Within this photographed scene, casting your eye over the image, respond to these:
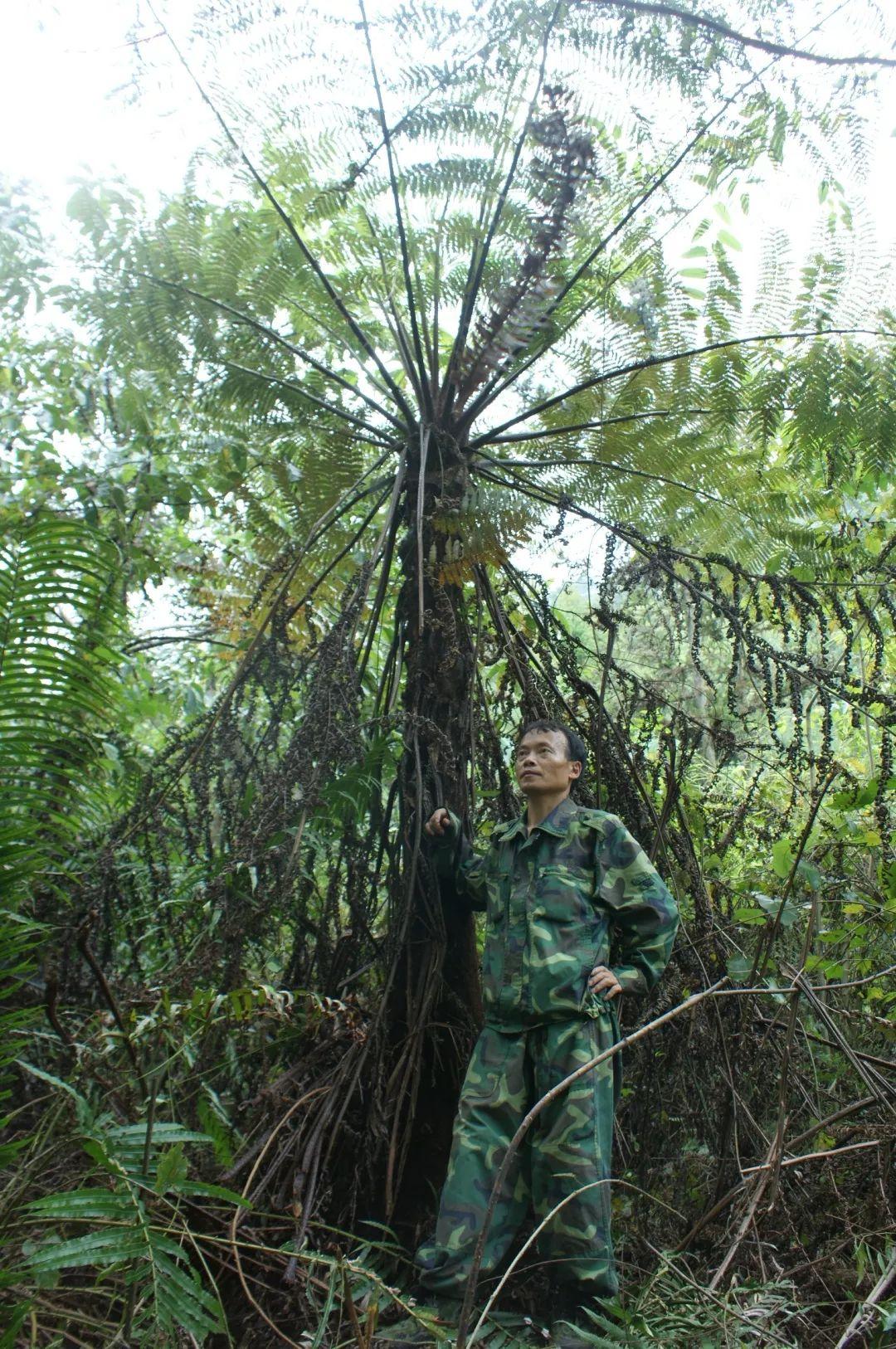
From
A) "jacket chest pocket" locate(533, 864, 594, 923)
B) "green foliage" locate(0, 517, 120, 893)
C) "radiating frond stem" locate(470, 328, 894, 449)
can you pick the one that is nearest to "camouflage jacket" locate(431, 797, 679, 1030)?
"jacket chest pocket" locate(533, 864, 594, 923)

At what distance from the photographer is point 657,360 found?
328cm

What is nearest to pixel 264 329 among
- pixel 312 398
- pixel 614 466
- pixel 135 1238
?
pixel 312 398

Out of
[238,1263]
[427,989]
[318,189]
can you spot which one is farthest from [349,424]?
[238,1263]

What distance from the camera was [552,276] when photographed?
292 centimetres

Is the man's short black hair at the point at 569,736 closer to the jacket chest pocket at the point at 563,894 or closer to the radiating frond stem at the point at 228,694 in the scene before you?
the jacket chest pocket at the point at 563,894

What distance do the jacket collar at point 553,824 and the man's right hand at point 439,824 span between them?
0.66 feet

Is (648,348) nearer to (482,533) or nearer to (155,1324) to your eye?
(482,533)

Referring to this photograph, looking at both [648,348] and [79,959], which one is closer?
[79,959]

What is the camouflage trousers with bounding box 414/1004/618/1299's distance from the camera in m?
2.36

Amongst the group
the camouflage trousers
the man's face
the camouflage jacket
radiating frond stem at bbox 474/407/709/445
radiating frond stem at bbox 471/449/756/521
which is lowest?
the camouflage trousers

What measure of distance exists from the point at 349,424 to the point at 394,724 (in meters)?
1.30

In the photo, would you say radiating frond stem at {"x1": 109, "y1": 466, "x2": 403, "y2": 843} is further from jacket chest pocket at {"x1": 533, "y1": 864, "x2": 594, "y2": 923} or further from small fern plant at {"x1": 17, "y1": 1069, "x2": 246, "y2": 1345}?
jacket chest pocket at {"x1": 533, "y1": 864, "x2": 594, "y2": 923}

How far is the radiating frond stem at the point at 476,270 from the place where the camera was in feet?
9.90

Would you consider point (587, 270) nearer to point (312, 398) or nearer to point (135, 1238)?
point (312, 398)
